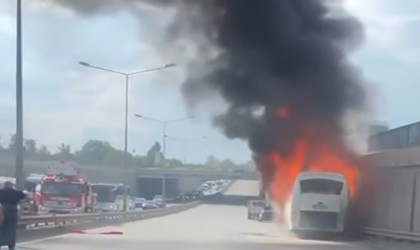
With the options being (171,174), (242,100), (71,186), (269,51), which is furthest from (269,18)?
(171,174)

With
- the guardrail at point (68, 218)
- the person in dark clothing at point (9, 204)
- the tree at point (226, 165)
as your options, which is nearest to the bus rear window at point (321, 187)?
the guardrail at point (68, 218)

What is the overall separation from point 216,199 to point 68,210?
7408 cm

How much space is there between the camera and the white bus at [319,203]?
151 feet

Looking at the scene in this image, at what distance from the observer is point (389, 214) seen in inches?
1828

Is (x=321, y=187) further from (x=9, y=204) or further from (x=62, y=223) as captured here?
(x=9, y=204)

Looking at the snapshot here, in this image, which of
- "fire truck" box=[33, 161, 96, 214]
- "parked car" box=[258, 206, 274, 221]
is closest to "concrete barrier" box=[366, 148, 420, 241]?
"parked car" box=[258, 206, 274, 221]

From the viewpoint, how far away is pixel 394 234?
41.3 metres

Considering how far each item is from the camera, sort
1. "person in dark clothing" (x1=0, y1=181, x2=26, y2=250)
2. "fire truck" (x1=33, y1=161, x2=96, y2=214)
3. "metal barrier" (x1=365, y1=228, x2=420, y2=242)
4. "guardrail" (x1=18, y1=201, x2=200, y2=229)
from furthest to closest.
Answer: "fire truck" (x1=33, y1=161, x2=96, y2=214), "metal barrier" (x1=365, y1=228, x2=420, y2=242), "guardrail" (x1=18, y1=201, x2=200, y2=229), "person in dark clothing" (x1=0, y1=181, x2=26, y2=250)

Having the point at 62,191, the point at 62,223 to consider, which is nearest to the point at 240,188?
the point at 62,191

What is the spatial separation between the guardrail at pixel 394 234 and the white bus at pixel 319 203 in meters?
1.56

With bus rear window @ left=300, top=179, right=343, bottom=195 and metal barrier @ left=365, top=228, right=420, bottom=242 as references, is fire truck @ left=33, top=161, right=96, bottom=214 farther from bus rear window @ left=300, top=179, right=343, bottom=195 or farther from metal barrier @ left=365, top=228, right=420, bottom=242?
metal barrier @ left=365, top=228, right=420, bottom=242

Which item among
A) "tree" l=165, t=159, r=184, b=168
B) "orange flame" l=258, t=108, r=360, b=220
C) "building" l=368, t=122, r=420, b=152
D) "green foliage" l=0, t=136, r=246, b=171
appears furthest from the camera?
"tree" l=165, t=159, r=184, b=168

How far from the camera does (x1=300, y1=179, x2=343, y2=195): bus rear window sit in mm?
46344

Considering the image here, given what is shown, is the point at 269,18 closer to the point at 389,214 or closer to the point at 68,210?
the point at 389,214
